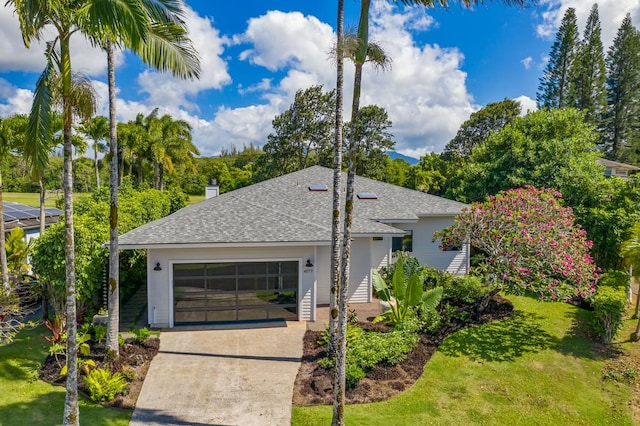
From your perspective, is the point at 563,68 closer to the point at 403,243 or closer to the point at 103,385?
the point at 403,243

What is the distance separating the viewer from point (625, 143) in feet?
145

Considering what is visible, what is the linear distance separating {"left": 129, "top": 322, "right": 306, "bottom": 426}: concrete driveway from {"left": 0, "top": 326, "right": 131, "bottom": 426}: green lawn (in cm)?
77

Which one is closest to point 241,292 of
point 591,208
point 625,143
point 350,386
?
point 350,386

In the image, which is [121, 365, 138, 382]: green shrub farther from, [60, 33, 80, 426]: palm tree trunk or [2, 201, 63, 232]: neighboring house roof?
[2, 201, 63, 232]: neighboring house roof

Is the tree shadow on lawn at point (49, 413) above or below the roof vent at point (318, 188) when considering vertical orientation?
below

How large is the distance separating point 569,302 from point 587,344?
15.0ft

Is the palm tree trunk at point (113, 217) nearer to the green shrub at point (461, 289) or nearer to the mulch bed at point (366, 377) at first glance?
the mulch bed at point (366, 377)

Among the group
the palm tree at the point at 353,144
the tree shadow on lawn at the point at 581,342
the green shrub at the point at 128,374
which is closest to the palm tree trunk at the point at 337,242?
the palm tree at the point at 353,144

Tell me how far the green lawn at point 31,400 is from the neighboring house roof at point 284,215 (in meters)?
3.92

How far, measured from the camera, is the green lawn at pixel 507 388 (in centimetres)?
888

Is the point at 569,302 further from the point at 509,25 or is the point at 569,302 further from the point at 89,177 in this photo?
the point at 89,177

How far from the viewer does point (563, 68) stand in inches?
1490

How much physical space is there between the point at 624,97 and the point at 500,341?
4299 cm

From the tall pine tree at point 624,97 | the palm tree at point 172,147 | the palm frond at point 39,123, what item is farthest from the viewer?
the tall pine tree at point 624,97
